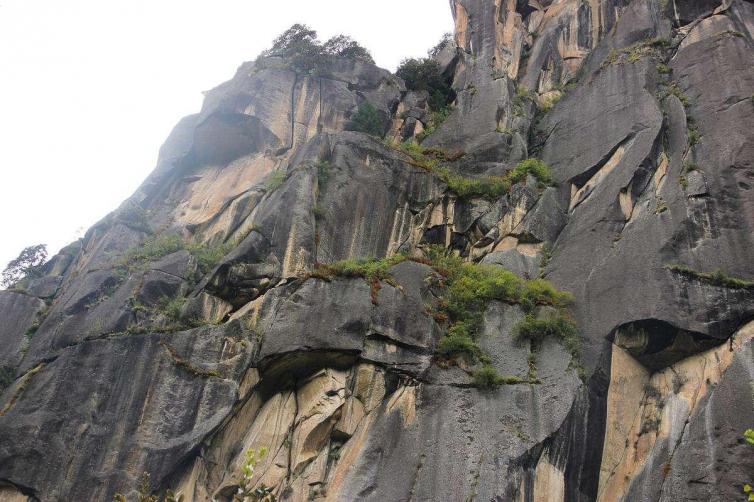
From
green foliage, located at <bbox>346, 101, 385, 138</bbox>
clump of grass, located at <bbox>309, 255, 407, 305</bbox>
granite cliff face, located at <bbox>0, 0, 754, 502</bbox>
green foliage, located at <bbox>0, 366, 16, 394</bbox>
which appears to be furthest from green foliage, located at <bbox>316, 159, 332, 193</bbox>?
green foliage, located at <bbox>0, 366, 16, 394</bbox>

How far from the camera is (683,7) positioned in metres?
30.6

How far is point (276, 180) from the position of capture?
26.9m

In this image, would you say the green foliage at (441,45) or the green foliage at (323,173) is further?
the green foliage at (441,45)

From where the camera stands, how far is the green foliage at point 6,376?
22578 mm

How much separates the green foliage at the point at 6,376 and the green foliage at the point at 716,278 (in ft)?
62.1

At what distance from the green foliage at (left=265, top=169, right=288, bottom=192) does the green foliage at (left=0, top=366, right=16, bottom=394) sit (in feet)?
32.6

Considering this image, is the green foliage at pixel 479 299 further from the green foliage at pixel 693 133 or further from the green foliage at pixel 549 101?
the green foliage at pixel 549 101

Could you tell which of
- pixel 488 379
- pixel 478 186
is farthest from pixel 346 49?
pixel 488 379

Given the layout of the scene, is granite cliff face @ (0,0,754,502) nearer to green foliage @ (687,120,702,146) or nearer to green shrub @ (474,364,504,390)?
green foliage @ (687,120,702,146)

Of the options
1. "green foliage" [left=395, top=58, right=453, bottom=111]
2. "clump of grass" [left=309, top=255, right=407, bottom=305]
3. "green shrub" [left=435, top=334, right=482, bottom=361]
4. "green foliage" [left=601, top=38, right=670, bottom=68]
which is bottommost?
"green shrub" [left=435, top=334, right=482, bottom=361]

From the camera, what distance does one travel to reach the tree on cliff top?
34.9 m

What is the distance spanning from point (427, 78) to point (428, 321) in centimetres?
1791

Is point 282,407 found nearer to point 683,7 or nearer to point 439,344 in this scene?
point 439,344

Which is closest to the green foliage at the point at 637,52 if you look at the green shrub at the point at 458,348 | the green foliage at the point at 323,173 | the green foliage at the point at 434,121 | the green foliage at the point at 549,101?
the green foliage at the point at 549,101
